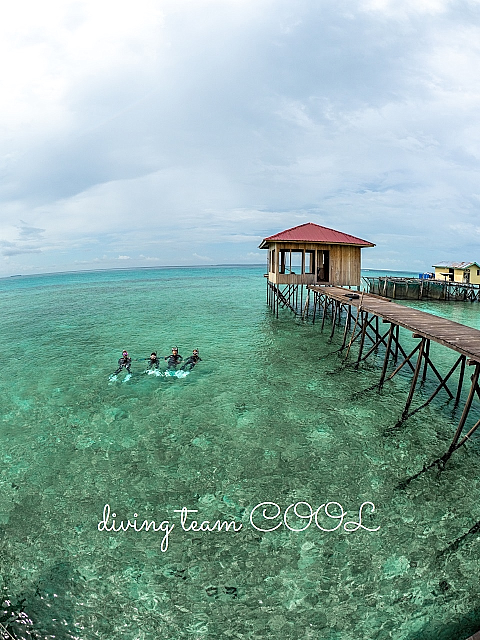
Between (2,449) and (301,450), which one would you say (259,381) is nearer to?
(301,450)

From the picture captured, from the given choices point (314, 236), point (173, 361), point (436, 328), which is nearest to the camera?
point (436, 328)

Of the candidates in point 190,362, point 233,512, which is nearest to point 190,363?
point 190,362

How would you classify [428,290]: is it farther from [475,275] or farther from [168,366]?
[168,366]

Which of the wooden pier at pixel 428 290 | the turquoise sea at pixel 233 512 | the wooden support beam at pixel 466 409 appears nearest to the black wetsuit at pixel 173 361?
the turquoise sea at pixel 233 512

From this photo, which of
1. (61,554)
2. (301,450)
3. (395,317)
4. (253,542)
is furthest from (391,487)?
(61,554)

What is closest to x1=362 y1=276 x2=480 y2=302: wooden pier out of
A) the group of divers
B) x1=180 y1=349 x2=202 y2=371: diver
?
x1=180 y1=349 x2=202 y2=371: diver
